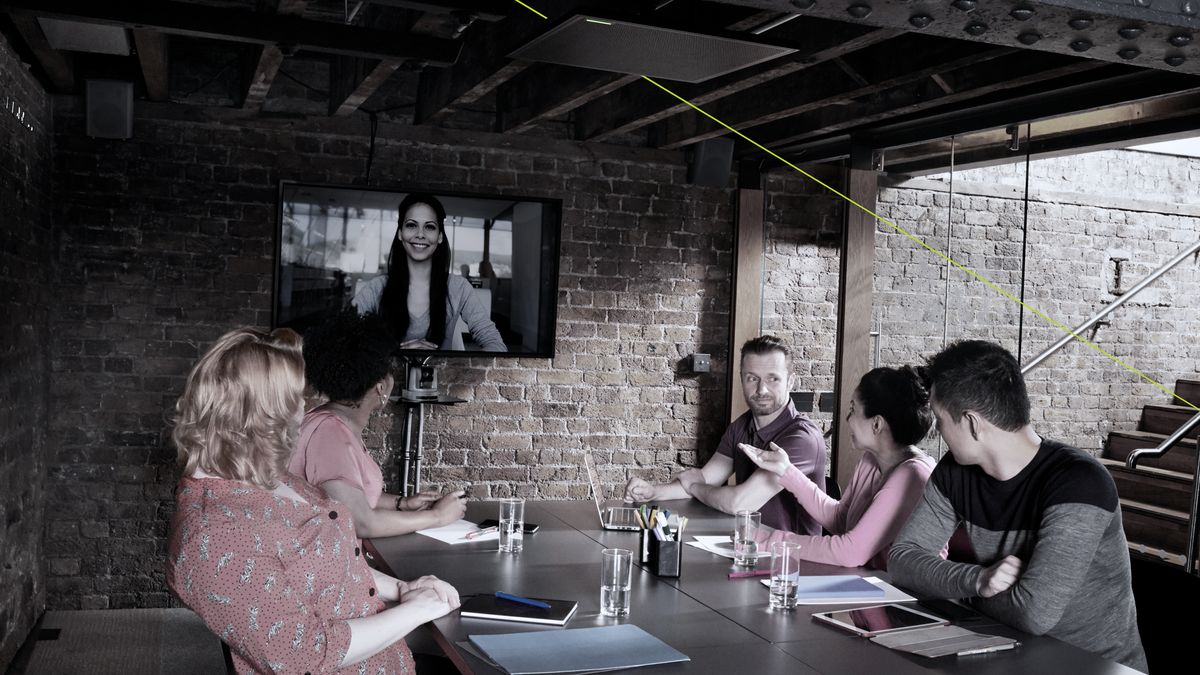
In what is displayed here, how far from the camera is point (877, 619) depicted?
2.26 metres

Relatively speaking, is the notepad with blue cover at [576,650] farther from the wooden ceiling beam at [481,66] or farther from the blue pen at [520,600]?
the wooden ceiling beam at [481,66]

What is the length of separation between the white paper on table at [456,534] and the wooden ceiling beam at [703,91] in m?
1.85

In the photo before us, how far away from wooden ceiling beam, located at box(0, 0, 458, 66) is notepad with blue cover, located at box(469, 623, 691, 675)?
2300 millimetres

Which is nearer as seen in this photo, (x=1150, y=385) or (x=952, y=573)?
(x=952, y=573)

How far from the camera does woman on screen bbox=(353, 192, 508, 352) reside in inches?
202

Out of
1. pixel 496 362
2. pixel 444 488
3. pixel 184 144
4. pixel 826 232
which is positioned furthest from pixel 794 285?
pixel 184 144

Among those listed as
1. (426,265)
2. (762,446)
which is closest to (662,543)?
(762,446)

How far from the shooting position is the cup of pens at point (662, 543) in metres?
2.61

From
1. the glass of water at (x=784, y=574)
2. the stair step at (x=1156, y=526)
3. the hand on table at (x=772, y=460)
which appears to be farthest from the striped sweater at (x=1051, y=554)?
the stair step at (x=1156, y=526)

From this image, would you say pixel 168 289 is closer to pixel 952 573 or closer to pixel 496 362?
pixel 496 362

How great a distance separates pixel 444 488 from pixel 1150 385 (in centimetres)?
331

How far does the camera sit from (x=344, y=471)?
115 inches

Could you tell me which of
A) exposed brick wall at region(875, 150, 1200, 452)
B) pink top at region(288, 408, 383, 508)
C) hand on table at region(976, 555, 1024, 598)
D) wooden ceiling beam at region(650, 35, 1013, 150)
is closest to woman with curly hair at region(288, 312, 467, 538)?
pink top at region(288, 408, 383, 508)

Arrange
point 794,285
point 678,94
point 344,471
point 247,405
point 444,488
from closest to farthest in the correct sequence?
1. point 247,405
2. point 344,471
3. point 678,94
4. point 444,488
5. point 794,285
